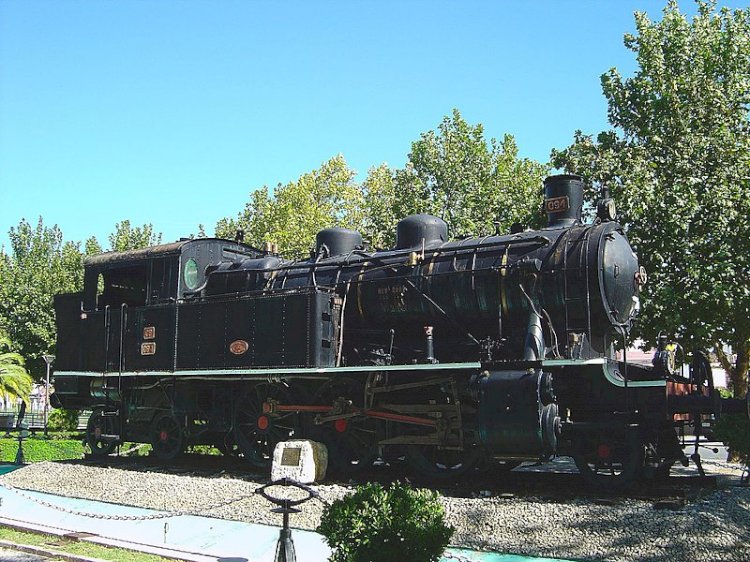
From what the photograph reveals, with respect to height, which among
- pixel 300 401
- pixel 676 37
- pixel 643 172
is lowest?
pixel 300 401

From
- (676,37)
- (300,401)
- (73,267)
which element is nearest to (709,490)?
(300,401)

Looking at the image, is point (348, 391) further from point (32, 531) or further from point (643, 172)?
point (643, 172)

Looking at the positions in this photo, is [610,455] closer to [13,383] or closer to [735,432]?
[735,432]

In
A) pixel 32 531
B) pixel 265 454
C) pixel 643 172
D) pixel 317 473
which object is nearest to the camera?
pixel 32 531

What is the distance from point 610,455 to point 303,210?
27.4 m

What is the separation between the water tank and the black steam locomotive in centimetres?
3

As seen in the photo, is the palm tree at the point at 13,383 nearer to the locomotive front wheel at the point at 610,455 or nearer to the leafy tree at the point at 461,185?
the leafy tree at the point at 461,185

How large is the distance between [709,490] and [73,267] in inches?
1392

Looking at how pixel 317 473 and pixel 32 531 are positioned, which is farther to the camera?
pixel 317 473

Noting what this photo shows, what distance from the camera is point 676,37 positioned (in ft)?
57.4

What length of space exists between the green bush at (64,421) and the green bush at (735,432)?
23.5 m

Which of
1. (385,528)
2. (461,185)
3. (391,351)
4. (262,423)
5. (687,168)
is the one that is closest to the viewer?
(385,528)

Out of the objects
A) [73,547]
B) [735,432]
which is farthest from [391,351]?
[735,432]

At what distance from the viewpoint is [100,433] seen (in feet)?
48.4
